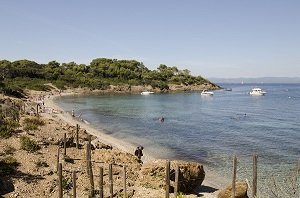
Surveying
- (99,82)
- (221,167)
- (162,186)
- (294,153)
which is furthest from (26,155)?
(99,82)

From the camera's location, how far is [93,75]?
169 metres

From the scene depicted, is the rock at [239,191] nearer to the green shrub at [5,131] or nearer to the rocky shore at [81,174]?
the rocky shore at [81,174]

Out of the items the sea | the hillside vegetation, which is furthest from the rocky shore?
the hillside vegetation

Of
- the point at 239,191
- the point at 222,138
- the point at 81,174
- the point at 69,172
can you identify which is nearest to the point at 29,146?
the point at 69,172

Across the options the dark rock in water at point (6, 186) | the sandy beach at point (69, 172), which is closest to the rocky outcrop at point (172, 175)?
the sandy beach at point (69, 172)

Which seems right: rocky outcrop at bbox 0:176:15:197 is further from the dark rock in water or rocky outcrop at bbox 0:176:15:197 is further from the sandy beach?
the sandy beach

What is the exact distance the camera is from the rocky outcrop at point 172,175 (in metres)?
22.0

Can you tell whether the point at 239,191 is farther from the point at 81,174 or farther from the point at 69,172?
the point at 69,172

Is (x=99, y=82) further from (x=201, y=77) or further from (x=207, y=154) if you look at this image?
(x=207, y=154)

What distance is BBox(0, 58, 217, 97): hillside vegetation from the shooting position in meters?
135

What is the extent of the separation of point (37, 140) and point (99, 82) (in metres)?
122

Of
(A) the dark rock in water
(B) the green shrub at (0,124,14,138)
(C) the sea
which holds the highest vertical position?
(B) the green shrub at (0,124,14,138)

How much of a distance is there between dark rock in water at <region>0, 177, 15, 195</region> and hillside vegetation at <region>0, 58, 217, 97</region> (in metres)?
99.4

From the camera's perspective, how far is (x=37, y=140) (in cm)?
2991
